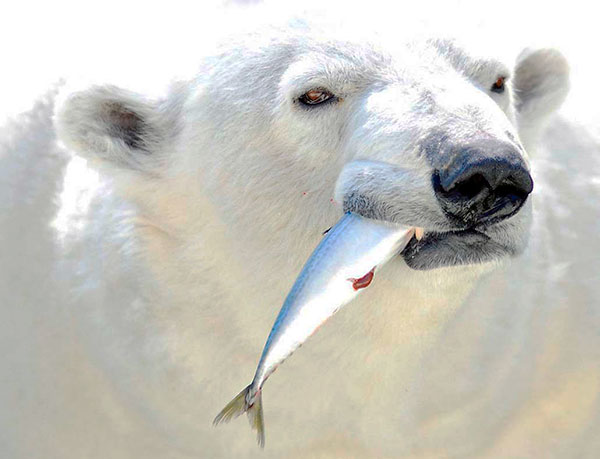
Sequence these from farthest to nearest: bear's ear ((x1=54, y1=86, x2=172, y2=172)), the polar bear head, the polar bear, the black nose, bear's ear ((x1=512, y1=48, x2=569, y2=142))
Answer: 1. bear's ear ((x1=512, y1=48, x2=569, y2=142))
2. bear's ear ((x1=54, y1=86, x2=172, y2=172))
3. the polar bear
4. the polar bear head
5. the black nose

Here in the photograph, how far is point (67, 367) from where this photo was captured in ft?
11.1

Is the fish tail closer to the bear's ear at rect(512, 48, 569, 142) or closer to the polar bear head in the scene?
the polar bear head

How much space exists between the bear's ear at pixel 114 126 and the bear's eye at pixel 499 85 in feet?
2.97

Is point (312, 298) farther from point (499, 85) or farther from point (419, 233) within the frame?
point (499, 85)

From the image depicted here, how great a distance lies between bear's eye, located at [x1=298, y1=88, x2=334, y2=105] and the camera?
2.50m

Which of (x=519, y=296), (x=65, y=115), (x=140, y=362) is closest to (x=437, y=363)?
(x=519, y=296)

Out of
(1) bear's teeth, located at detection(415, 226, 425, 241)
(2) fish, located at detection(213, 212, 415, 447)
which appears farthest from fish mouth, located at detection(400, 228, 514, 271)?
(2) fish, located at detection(213, 212, 415, 447)

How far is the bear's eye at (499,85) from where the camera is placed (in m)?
2.63

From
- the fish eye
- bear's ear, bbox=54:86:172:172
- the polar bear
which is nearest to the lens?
the polar bear

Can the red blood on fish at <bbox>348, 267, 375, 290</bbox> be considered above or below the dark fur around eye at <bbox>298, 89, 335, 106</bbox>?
below

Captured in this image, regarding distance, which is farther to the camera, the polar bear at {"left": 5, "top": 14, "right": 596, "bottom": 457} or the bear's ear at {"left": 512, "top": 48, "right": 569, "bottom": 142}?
the bear's ear at {"left": 512, "top": 48, "right": 569, "bottom": 142}

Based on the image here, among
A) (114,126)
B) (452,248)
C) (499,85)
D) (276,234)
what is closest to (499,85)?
(499,85)

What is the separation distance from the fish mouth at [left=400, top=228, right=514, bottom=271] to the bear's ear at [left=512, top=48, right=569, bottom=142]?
0.86 m

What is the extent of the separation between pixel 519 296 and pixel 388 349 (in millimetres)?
685
